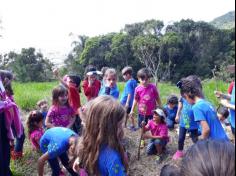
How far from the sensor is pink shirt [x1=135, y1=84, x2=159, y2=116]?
193 inches

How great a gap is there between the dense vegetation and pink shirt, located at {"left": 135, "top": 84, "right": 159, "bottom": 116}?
44.7 feet

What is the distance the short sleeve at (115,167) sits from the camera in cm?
208

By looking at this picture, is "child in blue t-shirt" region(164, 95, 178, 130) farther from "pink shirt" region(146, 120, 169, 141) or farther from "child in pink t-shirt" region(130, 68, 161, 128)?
"pink shirt" region(146, 120, 169, 141)

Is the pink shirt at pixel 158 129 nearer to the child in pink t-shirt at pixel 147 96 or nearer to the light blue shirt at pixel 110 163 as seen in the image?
the child in pink t-shirt at pixel 147 96

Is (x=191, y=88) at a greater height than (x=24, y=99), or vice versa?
(x=191, y=88)

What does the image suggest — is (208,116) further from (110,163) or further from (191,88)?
(110,163)

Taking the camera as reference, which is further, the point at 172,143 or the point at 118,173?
the point at 172,143

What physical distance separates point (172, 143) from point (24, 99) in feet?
11.0

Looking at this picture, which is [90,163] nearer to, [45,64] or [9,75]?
[9,75]

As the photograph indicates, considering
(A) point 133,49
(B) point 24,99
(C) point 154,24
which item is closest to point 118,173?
(B) point 24,99

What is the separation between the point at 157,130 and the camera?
4441mm

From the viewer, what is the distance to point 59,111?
4.13 meters

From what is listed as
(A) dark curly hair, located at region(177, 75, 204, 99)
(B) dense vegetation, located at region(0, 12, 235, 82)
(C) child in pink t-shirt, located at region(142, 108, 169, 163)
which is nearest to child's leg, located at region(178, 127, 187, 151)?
(C) child in pink t-shirt, located at region(142, 108, 169, 163)

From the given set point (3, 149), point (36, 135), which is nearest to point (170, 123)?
point (36, 135)
